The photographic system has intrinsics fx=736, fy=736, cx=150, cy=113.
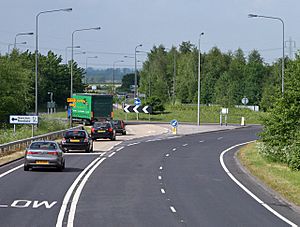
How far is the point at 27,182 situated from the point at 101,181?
2687 mm

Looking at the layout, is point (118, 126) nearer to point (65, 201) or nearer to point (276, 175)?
point (276, 175)

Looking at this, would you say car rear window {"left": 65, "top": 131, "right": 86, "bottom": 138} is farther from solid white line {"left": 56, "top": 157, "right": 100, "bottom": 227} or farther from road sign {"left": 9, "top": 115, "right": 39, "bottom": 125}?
solid white line {"left": 56, "top": 157, "right": 100, "bottom": 227}

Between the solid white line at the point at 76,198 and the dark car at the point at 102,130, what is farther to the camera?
the dark car at the point at 102,130

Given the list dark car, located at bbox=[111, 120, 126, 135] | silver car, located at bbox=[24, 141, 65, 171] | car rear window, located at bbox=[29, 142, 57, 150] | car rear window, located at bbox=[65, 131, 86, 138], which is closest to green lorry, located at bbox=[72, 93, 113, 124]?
dark car, located at bbox=[111, 120, 126, 135]

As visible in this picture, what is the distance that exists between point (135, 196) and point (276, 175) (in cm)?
761

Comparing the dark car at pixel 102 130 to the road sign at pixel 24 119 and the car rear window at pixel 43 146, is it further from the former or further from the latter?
the car rear window at pixel 43 146

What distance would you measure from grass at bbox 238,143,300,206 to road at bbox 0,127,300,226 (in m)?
0.55

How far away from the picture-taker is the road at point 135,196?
16.7 meters

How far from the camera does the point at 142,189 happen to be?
2352cm

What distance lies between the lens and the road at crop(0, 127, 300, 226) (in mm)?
16656

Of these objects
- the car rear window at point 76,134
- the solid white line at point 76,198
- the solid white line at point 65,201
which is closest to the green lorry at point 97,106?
the car rear window at point 76,134

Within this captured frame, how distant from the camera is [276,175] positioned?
27094 mm

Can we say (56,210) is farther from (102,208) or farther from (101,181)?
(101,181)

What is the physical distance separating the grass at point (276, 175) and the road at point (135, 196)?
55cm
